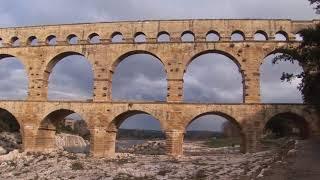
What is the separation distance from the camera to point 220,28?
1294 inches

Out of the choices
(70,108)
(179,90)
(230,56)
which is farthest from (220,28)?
(70,108)

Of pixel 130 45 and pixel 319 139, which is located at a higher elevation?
pixel 130 45

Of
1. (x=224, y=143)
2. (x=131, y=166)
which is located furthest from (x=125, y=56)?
(x=224, y=143)

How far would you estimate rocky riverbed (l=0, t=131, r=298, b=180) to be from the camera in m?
22.5

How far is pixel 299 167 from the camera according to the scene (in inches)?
750

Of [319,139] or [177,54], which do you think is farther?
[177,54]

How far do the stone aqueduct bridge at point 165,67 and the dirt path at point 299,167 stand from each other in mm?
8346

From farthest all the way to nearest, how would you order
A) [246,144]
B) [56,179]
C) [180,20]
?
[180,20]
[246,144]
[56,179]

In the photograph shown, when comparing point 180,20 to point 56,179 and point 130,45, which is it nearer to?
point 130,45

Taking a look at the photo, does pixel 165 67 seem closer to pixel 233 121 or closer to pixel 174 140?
pixel 174 140

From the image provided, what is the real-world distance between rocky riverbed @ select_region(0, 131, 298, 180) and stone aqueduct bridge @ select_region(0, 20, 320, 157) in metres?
2.33

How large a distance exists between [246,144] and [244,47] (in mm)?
7016

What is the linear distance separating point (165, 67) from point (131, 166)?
8.85 meters

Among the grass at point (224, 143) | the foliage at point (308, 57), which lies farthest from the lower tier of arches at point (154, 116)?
the grass at point (224, 143)
